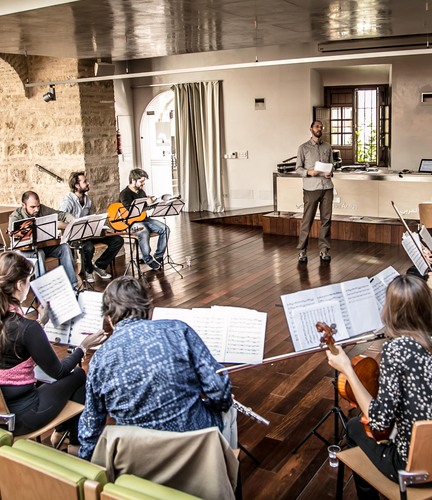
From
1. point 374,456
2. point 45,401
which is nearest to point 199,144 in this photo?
point 45,401

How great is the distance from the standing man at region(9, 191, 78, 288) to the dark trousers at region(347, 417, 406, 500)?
470 cm

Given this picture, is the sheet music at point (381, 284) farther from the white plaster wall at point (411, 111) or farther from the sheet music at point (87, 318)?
the white plaster wall at point (411, 111)

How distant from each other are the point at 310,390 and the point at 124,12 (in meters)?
4.05

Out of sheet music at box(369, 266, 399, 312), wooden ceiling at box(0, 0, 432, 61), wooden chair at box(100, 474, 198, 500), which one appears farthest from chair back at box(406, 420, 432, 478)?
wooden ceiling at box(0, 0, 432, 61)

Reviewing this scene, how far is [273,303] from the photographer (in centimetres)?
686

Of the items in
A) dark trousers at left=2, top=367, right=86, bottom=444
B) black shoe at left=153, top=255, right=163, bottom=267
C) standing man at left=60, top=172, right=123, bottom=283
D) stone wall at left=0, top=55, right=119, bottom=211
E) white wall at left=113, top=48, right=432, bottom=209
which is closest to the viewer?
dark trousers at left=2, top=367, right=86, bottom=444

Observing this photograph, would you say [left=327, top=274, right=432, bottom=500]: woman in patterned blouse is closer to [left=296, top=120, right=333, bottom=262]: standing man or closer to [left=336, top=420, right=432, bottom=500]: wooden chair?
[left=336, top=420, right=432, bottom=500]: wooden chair

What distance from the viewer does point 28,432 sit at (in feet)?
10.6

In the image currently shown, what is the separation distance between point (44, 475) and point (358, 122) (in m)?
11.5

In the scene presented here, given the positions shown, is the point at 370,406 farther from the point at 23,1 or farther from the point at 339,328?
the point at 23,1

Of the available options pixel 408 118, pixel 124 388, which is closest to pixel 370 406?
pixel 124 388

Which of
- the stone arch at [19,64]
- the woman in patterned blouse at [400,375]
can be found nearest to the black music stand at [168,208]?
the stone arch at [19,64]

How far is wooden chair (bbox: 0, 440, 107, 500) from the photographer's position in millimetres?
2311

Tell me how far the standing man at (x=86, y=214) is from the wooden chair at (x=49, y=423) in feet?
15.1
